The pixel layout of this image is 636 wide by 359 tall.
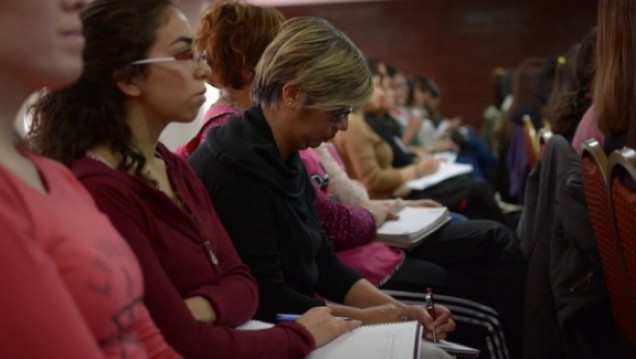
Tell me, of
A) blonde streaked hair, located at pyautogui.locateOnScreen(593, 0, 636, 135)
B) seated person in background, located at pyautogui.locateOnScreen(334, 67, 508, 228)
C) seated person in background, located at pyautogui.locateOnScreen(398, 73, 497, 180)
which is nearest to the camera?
blonde streaked hair, located at pyautogui.locateOnScreen(593, 0, 636, 135)

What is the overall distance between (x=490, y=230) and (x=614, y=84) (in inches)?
28.0

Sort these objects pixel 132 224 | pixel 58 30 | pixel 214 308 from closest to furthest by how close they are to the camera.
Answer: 1. pixel 58 30
2. pixel 132 224
3. pixel 214 308

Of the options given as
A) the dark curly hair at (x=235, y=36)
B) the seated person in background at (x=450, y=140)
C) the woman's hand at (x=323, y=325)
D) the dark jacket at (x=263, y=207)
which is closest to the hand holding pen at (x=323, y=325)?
the woman's hand at (x=323, y=325)

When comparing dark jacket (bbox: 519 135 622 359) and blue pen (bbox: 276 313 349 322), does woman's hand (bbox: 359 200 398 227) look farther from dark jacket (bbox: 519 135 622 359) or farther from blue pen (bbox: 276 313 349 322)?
blue pen (bbox: 276 313 349 322)

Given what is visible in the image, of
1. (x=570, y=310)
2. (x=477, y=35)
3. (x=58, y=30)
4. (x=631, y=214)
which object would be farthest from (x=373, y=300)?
(x=477, y=35)

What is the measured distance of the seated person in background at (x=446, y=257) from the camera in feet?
7.00

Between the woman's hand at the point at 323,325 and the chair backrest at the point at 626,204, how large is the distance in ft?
1.83

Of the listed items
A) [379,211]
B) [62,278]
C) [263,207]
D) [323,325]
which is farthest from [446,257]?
[62,278]

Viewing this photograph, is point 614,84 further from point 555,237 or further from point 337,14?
point 337,14

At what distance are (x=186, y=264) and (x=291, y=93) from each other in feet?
1.95

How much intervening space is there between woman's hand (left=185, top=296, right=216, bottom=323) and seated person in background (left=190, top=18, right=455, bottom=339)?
1.24 feet

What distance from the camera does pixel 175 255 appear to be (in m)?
1.23

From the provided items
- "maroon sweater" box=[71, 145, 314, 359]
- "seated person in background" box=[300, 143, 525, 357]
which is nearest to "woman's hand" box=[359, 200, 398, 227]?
"seated person in background" box=[300, 143, 525, 357]

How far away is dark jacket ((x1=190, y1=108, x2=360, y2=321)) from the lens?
1.64 meters
